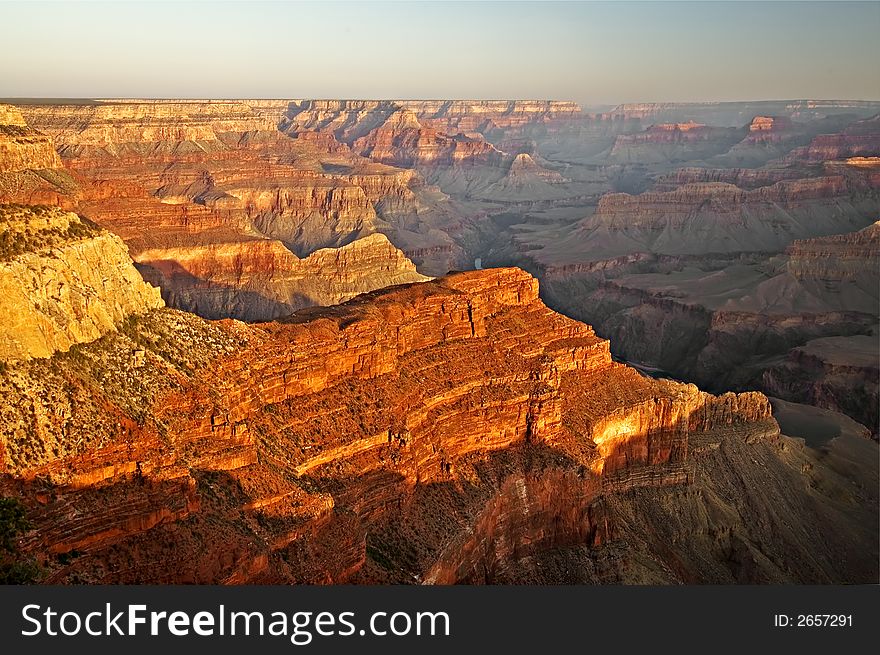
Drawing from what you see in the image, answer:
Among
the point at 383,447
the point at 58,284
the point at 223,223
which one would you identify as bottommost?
the point at 223,223

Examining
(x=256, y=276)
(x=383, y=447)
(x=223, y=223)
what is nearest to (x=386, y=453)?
(x=383, y=447)

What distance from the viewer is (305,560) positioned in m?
33.8

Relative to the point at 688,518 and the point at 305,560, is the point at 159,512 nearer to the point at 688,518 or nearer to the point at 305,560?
the point at 305,560

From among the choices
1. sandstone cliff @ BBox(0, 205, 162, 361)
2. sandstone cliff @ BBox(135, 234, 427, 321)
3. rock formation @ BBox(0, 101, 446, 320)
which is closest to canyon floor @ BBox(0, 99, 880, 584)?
sandstone cliff @ BBox(0, 205, 162, 361)

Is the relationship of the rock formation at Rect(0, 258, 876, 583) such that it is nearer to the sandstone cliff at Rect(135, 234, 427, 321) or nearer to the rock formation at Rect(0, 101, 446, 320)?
the rock formation at Rect(0, 101, 446, 320)

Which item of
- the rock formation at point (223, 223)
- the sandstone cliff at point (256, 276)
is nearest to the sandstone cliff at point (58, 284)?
the rock formation at point (223, 223)

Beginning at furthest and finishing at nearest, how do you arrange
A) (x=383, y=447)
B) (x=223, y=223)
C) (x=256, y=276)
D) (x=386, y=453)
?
1. (x=223, y=223)
2. (x=256, y=276)
3. (x=383, y=447)
4. (x=386, y=453)

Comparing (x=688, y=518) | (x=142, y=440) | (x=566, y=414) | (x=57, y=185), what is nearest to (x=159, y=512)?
(x=142, y=440)

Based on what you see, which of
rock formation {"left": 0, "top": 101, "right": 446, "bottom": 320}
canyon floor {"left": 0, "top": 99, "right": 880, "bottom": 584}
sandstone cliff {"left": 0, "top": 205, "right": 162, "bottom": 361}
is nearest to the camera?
canyon floor {"left": 0, "top": 99, "right": 880, "bottom": 584}

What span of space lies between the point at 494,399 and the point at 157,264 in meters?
83.5

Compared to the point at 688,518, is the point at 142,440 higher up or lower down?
higher up

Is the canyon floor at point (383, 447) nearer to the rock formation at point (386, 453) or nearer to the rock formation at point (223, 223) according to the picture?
the rock formation at point (386, 453)

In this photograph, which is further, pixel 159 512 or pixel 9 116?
pixel 9 116

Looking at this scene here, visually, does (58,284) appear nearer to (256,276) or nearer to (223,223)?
(256,276)
